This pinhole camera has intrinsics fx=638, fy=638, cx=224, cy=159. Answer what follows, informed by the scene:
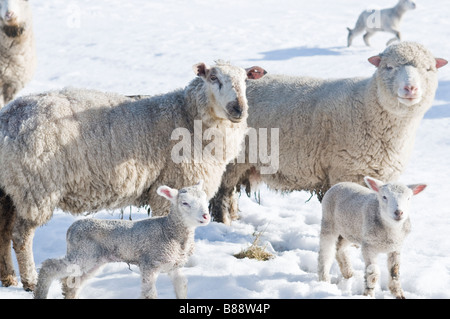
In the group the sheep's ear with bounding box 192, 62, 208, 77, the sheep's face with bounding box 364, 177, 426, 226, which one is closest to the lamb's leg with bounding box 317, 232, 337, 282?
the sheep's face with bounding box 364, 177, 426, 226

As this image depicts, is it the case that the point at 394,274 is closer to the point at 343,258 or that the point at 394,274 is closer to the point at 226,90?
the point at 343,258

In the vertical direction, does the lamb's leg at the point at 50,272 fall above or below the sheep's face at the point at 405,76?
below

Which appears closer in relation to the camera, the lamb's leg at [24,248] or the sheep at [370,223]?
the sheep at [370,223]

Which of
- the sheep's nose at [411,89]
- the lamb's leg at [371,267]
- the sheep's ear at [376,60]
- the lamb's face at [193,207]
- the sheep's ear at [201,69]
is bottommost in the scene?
the lamb's leg at [371,267]

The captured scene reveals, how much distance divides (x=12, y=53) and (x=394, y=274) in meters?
5.15

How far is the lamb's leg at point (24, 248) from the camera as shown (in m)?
4.95

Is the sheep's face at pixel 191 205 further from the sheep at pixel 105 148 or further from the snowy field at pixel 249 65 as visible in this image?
the sheep at pixel 105 148

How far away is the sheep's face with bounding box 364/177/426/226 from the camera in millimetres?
4285

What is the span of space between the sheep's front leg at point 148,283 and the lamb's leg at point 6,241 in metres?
1.47

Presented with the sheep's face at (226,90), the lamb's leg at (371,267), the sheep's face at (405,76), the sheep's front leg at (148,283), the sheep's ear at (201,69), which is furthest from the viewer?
the sheep's face at (405,76)

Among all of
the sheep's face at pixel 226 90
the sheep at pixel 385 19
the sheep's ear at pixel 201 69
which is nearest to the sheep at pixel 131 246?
the sheep's face at pixel 226 90

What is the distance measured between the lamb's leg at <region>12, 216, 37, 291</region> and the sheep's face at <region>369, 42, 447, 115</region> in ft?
11.1

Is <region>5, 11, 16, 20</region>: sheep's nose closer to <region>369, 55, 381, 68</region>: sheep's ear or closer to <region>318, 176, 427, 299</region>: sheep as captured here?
<region>369, 55, 381, 68</region>: sheep's ear
